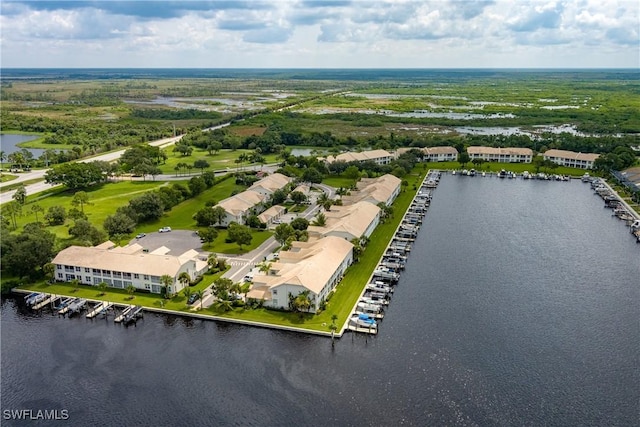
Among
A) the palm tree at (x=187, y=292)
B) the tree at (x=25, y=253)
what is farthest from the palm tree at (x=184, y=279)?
the tree at (x=25, y=253)

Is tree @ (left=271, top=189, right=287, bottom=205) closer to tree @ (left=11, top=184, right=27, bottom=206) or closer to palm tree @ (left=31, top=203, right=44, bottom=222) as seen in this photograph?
palm tree @ (left=31, top=203, right=44, bottom=222)

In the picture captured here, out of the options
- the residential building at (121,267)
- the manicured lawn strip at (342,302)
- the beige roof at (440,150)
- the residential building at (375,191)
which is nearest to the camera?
the manicured lawn strip at (342,302)

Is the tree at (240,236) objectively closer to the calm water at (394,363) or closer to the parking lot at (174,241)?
the parking lot at (174,241)

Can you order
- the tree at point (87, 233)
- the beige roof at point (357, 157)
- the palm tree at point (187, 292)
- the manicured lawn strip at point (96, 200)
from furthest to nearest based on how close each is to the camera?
1. the beige roof at point (357, 157)
2. the manicured lawn strip at point (96, 200)
3. the tree at point (87, 233)
4. the palm tree at point (187, 292)

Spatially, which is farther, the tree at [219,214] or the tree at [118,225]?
the tree at [219,214]

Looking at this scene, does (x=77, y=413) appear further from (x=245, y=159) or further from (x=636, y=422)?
(x=245, y=159)

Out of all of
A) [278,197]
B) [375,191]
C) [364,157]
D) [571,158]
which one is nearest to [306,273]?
[278,197]

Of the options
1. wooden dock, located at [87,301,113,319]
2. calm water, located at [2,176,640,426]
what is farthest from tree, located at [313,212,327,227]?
wooden dock, located at [87,301,113,319]
